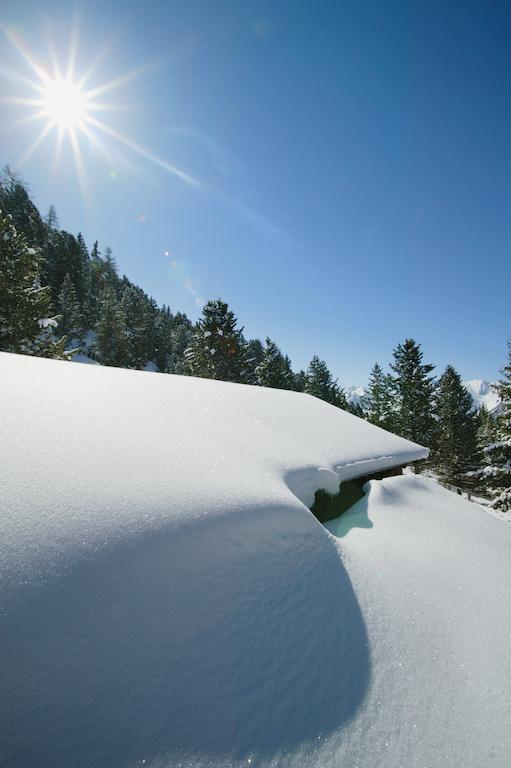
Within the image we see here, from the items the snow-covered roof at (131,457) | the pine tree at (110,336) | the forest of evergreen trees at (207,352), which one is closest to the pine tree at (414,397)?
the forest of evergreen trees at (207,352)

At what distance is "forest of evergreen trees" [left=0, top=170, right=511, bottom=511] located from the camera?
12656 mm

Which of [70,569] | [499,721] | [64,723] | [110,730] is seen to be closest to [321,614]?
[499,721]

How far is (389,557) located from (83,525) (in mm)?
2597

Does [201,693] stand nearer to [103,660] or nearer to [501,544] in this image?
[103,660]

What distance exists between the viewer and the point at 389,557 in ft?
9.11

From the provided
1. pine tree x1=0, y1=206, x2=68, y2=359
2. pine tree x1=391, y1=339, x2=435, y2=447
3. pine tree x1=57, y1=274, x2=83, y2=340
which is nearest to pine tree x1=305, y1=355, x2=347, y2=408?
pine tree x1=391, y1=339, x2=435, y2=447

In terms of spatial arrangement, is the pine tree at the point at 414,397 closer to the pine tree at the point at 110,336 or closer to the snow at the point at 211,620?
the snow at the point at 211,620

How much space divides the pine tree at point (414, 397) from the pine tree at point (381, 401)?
0.76m

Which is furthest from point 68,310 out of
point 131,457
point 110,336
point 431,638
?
point 431,638

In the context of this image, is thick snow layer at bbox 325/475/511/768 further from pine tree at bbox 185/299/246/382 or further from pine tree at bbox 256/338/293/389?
pine tree at bbox 256/338/293/389

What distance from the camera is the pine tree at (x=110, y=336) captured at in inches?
1518

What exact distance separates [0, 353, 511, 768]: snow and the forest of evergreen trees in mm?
12391

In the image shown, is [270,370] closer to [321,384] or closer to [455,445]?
[321,384]

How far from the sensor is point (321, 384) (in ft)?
102
